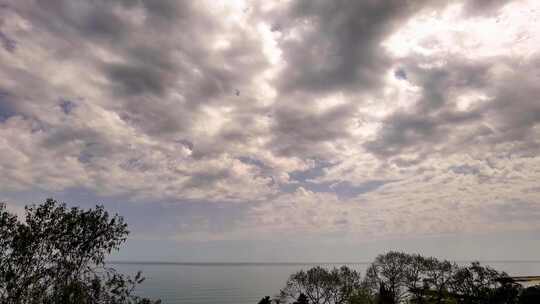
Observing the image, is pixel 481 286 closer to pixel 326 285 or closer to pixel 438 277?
pixel 438 277

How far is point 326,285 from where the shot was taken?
3250 inches

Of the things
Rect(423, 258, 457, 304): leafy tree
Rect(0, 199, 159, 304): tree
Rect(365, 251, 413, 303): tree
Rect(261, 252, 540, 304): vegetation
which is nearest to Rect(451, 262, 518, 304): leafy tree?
Rect(261, 252, 540, 304): vegetation

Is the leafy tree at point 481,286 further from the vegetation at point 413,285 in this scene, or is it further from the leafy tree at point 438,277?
the leafy tree at point 438,277

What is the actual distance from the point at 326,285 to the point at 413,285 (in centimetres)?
2160

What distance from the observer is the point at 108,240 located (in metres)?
30.9

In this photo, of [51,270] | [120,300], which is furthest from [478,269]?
[51,270]

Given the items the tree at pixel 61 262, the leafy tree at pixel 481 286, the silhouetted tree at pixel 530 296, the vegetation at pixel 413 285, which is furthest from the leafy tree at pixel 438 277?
the tree at pixel 61 262

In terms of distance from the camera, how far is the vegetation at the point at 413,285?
2562 inches

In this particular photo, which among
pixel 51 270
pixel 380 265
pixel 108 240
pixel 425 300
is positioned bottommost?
pixel 425 300

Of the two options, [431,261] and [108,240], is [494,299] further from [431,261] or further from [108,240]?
[108,240]

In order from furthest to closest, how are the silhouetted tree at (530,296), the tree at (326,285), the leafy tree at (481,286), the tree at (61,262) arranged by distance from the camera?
1. the tree at (326,285)
2. the leafy tree at (481,286)
3. the silhouetted tree at (530,296)
4. the tree at (61,262)

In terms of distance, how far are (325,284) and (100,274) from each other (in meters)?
64.1

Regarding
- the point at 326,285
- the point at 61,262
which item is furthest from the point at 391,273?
the point at 61,262

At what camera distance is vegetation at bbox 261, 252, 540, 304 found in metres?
65.1
